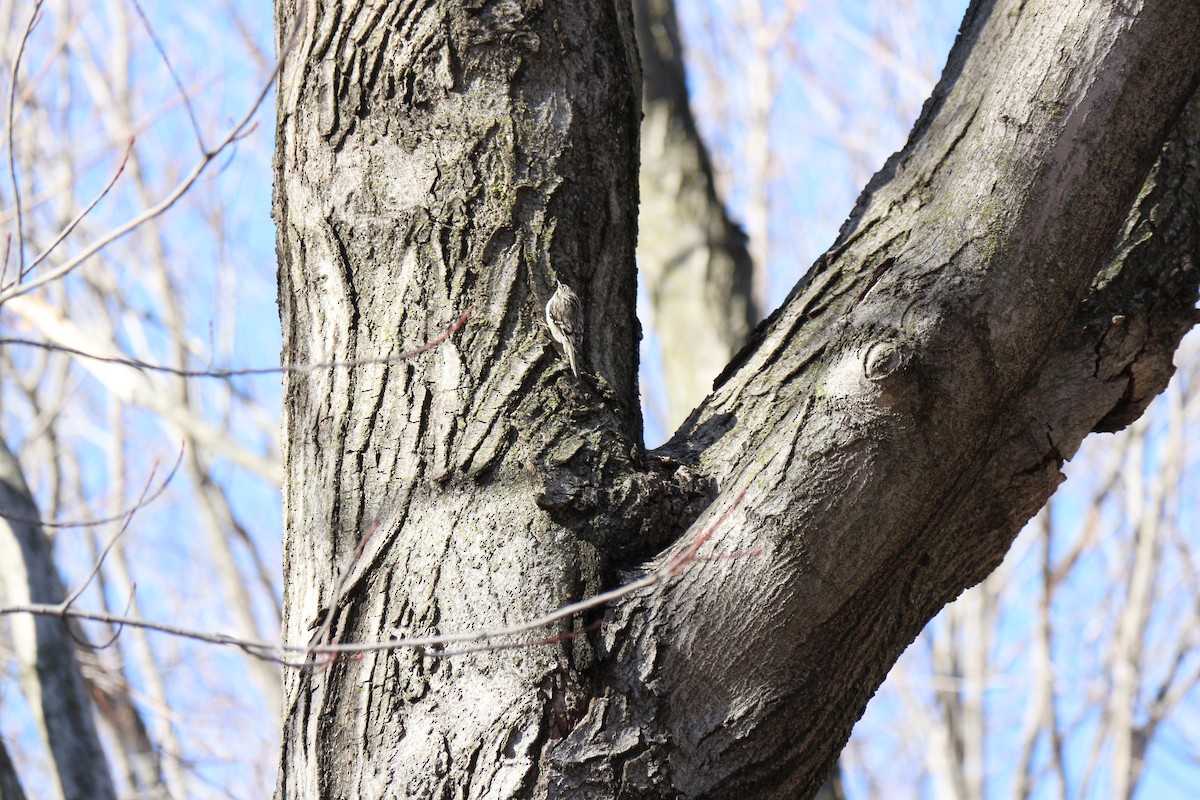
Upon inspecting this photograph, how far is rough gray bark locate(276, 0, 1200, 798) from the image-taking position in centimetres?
165

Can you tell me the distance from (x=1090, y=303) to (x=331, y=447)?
1382 mm

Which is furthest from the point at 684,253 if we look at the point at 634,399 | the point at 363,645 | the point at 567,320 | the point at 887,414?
the point at 363,645

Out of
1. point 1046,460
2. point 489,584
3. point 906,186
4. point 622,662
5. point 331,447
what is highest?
point 906,186

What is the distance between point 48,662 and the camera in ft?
10.0

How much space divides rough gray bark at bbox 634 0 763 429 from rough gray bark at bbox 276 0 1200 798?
98.6 inches

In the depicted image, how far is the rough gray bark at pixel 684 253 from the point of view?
4570mm

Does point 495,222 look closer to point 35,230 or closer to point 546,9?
point 546,9

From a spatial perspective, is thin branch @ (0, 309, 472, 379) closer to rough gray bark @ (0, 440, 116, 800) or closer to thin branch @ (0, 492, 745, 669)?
thin branch @ (0, 492, 745, 669)

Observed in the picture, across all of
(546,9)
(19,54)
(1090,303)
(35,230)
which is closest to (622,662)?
(1090,303)

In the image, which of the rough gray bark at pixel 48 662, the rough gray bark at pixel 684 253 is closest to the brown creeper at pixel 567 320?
the rough gray bark at pixel 48 662

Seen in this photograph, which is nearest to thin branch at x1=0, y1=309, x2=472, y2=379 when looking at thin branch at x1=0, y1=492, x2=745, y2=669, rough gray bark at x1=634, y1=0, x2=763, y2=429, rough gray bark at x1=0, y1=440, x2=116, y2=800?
thin branch at x1=0, y1=492, x2=745, y2=669

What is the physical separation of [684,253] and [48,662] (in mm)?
2877

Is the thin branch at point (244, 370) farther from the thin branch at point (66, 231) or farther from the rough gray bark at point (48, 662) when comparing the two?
the rough gray bark at point (48, 662)

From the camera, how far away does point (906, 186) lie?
6.13ft
